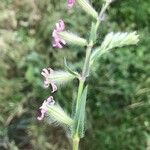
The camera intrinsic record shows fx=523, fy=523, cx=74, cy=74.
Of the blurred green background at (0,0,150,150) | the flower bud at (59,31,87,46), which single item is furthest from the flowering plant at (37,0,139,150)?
the blurred green background at (0,0,150,150)

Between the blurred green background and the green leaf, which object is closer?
the green leaf

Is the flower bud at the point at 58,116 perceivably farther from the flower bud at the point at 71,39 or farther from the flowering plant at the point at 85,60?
the flower bud at the point at 71,39

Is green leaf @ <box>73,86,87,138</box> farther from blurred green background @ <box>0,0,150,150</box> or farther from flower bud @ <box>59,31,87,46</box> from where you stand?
blurred green background @ <box>0,0,150,150</box>

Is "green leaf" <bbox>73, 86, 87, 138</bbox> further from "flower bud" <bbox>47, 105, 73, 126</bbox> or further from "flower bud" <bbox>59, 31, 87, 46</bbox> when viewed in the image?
"flower bud" <bbox>59, 31, 87, 46</bbox>

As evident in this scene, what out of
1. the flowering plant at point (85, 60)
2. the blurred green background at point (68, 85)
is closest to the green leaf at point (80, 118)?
the flowering plant at point (85, 60)

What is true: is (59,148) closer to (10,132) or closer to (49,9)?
(10,132)

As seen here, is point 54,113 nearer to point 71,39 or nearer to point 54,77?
point 54,77

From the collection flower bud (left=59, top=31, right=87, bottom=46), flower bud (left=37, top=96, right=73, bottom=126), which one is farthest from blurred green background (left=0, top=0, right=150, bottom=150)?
flower bud (left=59, top=31, right=87, bottom=46)

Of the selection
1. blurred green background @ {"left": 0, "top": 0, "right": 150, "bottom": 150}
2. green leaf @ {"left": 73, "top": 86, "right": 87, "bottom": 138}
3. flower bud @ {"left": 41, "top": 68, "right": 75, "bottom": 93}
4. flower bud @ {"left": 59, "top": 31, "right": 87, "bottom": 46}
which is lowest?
green leaf @ {"left": 73, "top": 86, "right": 87, "bottom": 138}

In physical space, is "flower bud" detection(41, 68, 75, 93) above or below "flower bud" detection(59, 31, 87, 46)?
below

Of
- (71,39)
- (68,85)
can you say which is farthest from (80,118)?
(68,85)
